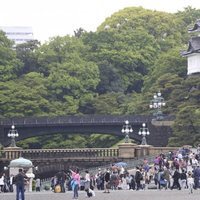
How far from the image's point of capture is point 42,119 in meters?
107

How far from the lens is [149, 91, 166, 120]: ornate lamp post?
100 meters

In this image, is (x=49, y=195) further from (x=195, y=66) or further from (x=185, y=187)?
(x=195, y=66)

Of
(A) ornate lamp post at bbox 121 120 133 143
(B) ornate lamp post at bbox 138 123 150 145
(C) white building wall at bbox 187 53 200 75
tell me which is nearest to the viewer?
(B) ornate lamp post at bbox 138 123 150 145

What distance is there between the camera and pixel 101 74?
12838 cm

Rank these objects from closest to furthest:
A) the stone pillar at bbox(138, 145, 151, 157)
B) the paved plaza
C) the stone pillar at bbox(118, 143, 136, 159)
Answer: the paved plaza, the stone pillar at bbox(138, 145, 151, 157), the stone pillar at bbox(118, 143, 136, 159)

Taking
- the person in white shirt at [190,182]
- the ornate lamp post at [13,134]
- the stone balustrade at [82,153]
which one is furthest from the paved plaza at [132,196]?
the ornate lamp post at [13,134]

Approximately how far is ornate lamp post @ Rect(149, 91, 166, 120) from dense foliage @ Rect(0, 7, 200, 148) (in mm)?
1560

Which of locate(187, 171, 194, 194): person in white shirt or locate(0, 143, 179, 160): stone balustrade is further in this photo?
locate(0, 143, 179, 160): stone balustrade

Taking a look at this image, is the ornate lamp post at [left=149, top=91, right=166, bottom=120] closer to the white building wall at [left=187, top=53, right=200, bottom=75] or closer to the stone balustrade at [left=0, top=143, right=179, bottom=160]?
the stone balustrade at [left=0, top=143, right=179, bottom=160]

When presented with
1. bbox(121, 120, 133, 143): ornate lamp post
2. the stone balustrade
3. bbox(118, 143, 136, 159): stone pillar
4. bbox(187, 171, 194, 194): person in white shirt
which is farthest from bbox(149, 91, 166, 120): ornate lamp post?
bbox(187, 171, 194, 194): person in white shirt

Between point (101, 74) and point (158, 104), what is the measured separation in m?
29.0

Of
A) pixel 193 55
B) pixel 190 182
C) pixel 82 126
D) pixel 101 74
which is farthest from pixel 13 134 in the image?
pixel 190 182

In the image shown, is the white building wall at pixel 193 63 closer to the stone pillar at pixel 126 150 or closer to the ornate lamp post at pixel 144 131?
the ornate lamp post at pixel 144 131

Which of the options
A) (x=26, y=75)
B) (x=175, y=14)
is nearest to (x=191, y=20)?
(x=175, y=14)
